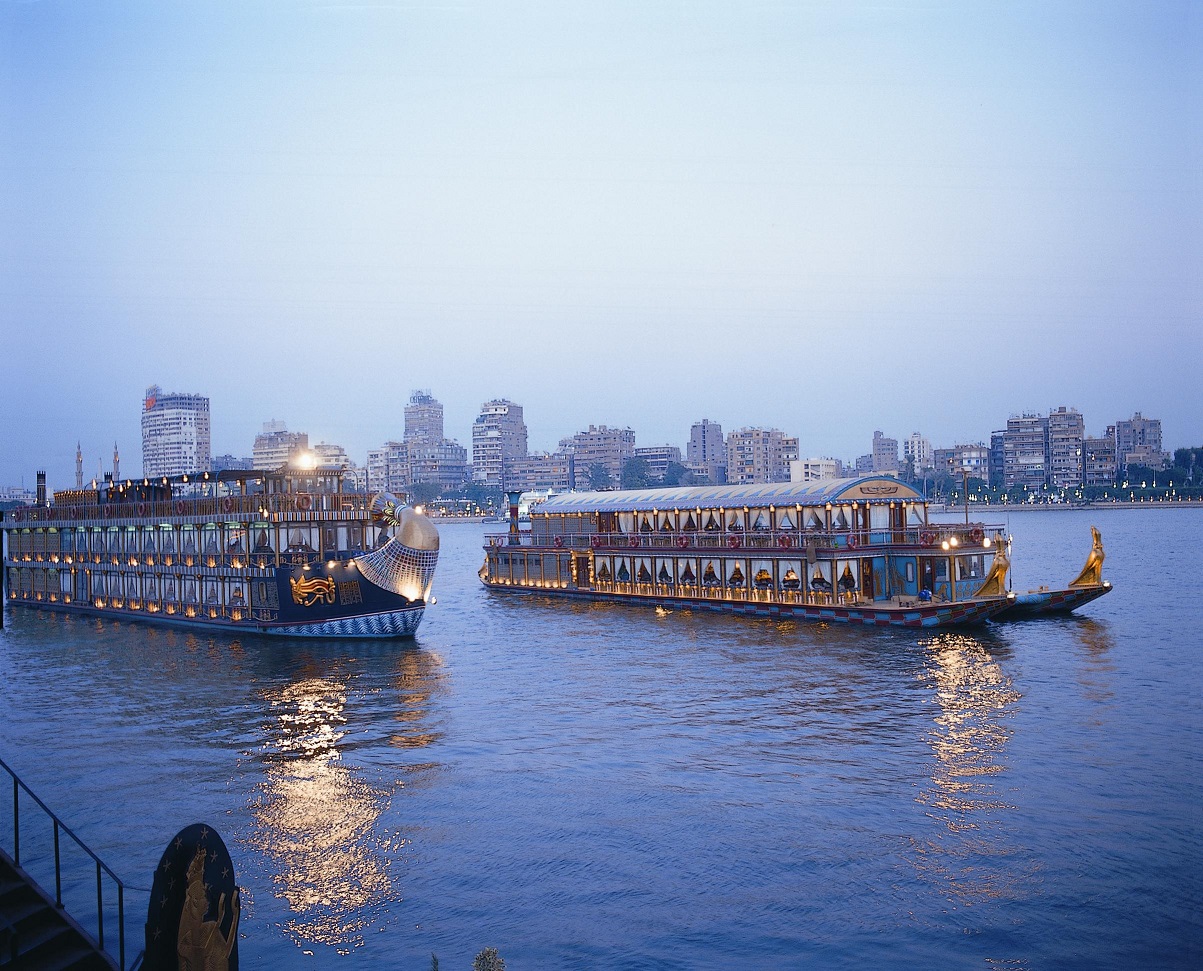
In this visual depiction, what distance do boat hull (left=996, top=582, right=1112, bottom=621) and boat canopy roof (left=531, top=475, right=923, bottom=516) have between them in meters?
8.30

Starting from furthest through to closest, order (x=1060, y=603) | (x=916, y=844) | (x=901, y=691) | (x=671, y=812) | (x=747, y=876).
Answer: (x=1060, y=603) < (x=901, y=691) < (x=671, y=812) < (x=916, y=844) < (x=747, y=876)

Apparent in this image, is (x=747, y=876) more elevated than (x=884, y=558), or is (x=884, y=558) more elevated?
(x=884, y=558)

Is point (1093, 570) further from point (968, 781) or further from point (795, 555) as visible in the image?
point (968, 781)

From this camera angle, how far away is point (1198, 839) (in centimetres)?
2216

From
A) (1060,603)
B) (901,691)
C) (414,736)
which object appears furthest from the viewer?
(1060,603)

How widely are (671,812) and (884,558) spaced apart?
36686mm

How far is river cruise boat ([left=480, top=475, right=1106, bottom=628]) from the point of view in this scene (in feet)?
181

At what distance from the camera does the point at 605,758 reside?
29.9m

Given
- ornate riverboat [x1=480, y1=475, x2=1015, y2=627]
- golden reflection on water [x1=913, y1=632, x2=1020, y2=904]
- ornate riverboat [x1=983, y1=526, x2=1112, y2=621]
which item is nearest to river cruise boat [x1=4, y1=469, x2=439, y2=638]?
ornate riverboat [x1=480, y1=475, x2=1015, y2=627]

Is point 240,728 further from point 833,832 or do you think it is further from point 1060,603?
point 1060,603

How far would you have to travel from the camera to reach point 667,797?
25.8 metres

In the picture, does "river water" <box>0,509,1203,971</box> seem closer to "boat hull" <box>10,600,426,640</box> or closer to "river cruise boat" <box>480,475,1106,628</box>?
"river cruise boat" <box>480,475,1106,628</box>

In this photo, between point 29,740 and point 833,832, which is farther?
point 29,740

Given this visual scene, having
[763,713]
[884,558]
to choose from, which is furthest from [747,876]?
[884,558]
